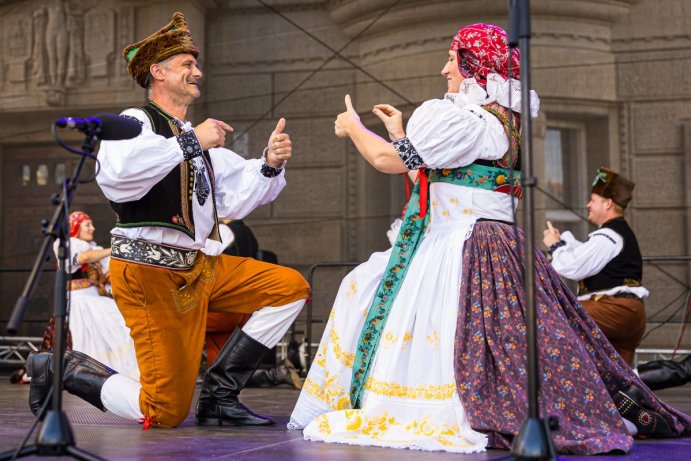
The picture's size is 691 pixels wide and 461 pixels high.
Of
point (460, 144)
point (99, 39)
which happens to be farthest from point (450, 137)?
point (99, 39)

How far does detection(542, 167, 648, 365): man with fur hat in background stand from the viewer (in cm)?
473

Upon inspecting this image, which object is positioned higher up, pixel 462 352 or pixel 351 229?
pixel 351 229

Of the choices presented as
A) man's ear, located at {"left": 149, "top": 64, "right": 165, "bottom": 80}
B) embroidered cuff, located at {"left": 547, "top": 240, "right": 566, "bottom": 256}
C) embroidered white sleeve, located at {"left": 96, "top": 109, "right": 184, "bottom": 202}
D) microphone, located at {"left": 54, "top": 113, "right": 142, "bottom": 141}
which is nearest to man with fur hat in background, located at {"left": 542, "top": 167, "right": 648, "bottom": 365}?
embroidered cuff, located at {"left": 547, "top": 240, "right": 566, "bottom": 256}

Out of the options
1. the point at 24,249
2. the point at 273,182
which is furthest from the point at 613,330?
the point at 24,249

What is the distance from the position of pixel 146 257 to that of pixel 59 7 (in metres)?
6.00

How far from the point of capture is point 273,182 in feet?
11.1

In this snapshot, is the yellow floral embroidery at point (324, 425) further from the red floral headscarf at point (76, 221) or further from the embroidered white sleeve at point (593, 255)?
the red floral headscarf at point (76, 221)

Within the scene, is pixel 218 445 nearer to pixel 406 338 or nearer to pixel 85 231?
pixel 406 338

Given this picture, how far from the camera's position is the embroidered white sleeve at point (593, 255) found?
189 inches

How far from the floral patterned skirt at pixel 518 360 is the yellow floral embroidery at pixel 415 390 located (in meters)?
0.06

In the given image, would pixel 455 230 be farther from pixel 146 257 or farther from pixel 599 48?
pixel 599 48

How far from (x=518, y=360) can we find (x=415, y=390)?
31cm

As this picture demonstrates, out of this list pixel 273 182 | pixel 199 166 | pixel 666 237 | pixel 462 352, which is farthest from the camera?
pixel 666 237

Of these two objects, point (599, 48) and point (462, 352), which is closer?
point (462, 352)
